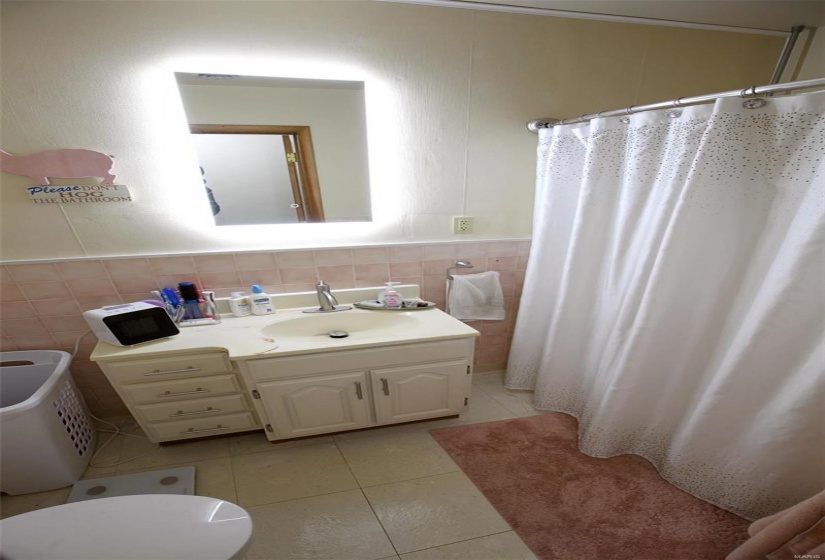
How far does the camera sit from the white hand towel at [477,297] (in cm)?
156

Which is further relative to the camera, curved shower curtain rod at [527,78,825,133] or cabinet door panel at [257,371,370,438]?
cabinet door panel at [257,371,370,438]

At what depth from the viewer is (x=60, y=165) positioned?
1100 mm

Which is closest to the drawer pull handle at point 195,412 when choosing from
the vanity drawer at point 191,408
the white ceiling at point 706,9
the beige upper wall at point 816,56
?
the vanity drawer at point 191,408

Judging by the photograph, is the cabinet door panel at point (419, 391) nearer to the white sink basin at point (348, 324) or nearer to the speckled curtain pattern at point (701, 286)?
the white sink basin at point (348, 324)

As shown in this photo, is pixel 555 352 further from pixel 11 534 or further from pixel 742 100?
pixel 11 534

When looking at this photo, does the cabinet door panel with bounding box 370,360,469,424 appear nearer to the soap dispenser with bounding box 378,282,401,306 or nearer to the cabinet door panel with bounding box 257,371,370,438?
the cabinet door panel with bounding box 257,371,370,438

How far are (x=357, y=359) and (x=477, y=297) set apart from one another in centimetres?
76

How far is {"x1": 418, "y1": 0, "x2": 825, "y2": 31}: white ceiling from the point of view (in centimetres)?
117

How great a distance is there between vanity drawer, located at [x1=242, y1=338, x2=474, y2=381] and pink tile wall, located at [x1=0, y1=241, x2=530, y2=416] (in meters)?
0.44

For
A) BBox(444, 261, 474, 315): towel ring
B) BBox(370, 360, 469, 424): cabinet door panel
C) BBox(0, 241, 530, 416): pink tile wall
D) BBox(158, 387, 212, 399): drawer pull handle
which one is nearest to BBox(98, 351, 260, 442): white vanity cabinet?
BBox(158, 387, 212, 399): drawer pull handle

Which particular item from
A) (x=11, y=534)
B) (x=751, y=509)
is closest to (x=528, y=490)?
(x=751, y=509)

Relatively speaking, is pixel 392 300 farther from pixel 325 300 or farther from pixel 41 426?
pixel 41 426

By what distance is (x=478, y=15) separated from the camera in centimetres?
121

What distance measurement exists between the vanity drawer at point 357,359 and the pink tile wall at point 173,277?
443 mm
